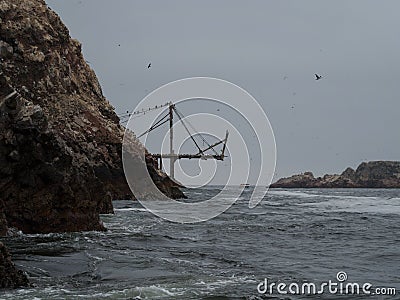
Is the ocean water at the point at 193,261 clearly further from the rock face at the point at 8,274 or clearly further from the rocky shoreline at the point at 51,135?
the rocky shoreline at the point at 51,135

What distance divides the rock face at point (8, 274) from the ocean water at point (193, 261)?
254mm

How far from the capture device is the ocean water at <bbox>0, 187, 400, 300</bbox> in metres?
9.35

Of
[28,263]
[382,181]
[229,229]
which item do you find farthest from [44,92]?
[382,181]

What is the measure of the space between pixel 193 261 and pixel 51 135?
21.9ft

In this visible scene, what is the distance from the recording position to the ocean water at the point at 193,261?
30.7 ft

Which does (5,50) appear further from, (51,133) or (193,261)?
(193,261)

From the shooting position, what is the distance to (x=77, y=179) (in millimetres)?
17766

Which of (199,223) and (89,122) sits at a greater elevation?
(89,122)

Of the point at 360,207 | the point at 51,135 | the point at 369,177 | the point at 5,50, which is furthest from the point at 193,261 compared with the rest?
the point at 369,177

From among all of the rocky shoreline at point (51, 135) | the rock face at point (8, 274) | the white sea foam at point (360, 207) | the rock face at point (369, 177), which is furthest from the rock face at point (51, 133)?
the rock face at point (369, 177)

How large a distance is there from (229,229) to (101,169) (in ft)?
69.4

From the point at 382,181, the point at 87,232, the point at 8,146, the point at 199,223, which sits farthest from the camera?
the point at 382,181

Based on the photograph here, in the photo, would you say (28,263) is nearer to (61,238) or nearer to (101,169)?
(61,238)

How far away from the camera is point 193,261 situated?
12875 mm
